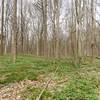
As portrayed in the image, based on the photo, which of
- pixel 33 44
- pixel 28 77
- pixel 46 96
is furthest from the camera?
pixel 33 44

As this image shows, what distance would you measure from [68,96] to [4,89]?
277cm

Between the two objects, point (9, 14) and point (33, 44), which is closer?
point (9, 14)

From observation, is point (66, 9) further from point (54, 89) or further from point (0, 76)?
point (54, 89)

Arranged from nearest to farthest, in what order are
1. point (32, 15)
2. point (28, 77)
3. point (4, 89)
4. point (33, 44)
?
point (4, 89) → point (28, 77) → point (32, 15) → point (33, 44)

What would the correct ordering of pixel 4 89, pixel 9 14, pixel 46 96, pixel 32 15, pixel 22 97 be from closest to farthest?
pixel 46 96, pixel 22 97, pixel 4 89, pixel 9 14, pixel 32 15

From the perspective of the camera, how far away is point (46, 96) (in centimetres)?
630

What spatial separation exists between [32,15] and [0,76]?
98.7 feet

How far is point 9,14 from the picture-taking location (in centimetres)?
3128

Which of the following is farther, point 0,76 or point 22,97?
point 0,76

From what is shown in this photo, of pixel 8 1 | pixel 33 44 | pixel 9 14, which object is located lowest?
pixel 33 44

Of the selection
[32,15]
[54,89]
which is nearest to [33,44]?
[32,15]

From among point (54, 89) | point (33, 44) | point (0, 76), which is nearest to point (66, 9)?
point (33, 44)

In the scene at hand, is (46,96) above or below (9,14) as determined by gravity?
below

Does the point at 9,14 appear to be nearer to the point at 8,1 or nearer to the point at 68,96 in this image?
the point at 8,1
